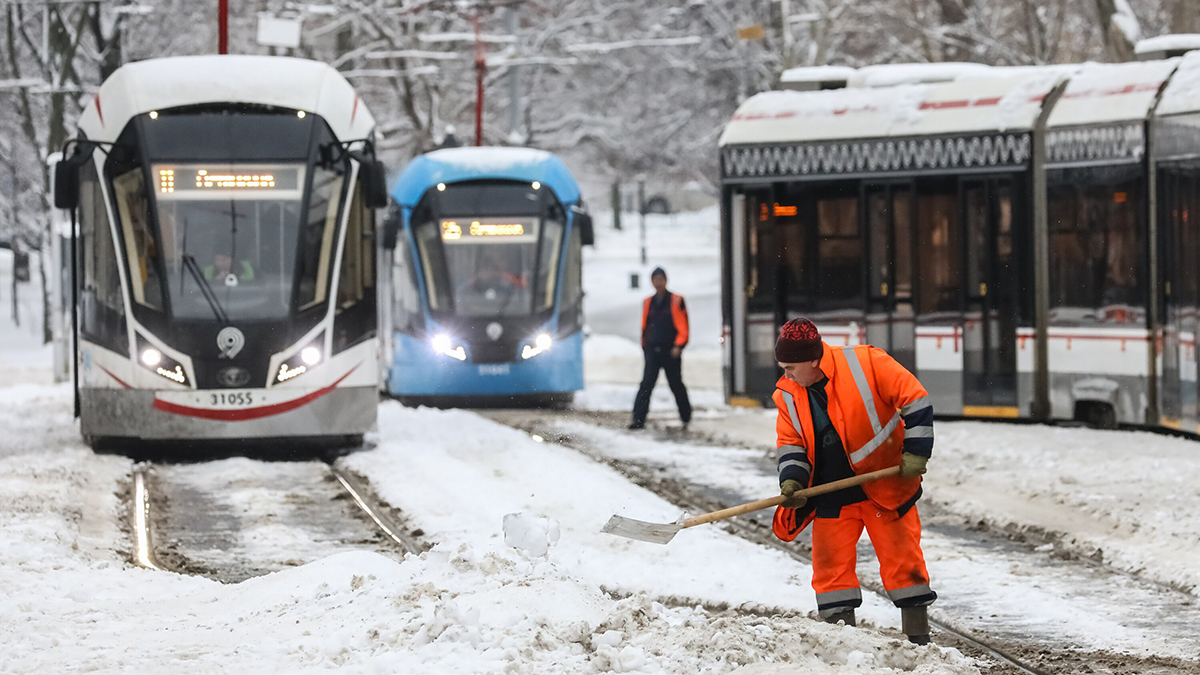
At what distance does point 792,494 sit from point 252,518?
18.8 feet

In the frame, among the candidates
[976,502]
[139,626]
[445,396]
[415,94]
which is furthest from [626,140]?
[139,626]

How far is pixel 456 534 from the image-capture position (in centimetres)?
1062

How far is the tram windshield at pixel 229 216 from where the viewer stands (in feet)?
48.2

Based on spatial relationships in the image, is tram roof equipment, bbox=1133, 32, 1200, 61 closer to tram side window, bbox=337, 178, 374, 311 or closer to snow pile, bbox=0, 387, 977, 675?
tram side window, bbox=337, 178, 374, 311

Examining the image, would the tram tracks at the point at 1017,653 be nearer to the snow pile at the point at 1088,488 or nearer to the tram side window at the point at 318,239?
the snow pile at the point at 1088,488

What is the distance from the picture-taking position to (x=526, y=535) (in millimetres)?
8344

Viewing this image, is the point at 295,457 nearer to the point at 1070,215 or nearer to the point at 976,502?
the point at 976,502

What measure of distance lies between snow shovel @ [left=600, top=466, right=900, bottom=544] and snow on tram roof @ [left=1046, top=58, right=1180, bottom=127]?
998cm

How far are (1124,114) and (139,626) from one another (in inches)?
435

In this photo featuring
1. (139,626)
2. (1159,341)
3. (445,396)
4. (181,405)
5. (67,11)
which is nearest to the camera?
(139,626)

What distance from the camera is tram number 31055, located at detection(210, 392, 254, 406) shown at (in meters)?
14.6

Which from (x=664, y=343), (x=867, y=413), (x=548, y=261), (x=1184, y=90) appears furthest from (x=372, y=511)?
(x=548, y=261)

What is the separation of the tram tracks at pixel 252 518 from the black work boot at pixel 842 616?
12.3 feet

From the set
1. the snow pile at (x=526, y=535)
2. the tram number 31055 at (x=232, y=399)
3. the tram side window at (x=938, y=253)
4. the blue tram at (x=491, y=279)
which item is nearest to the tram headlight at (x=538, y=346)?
the blue tram at (x=491, y=279)
